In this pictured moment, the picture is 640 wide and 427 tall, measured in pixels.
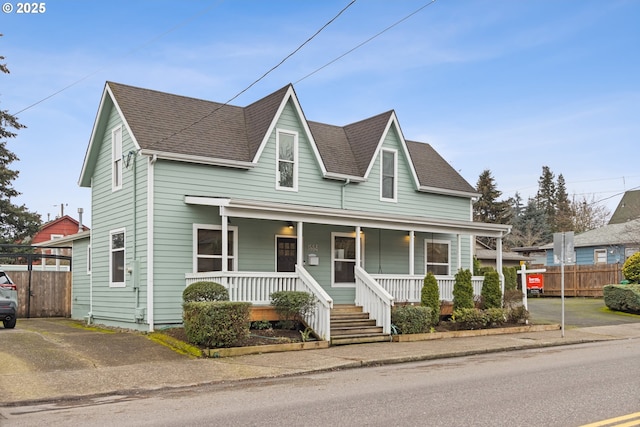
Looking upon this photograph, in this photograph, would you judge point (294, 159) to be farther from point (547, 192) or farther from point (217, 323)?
point (547, 192)

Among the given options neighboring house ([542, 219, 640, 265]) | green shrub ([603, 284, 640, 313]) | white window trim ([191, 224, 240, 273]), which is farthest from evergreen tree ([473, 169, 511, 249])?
white window trim ([191, 224, 240, 273])

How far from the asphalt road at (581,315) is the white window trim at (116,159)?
46.3 feet

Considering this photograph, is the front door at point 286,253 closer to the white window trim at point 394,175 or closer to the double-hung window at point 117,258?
the white window trim at point 394,175

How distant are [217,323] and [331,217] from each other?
5.59m

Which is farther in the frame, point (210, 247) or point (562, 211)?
point (562, 211)

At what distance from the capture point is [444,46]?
15.6 m

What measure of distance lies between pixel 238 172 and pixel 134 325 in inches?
205

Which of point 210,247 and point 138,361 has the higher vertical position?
point 210,247

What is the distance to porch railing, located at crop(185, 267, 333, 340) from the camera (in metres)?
15.8

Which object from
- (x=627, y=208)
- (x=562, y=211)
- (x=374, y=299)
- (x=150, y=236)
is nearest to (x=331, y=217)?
(x=374, y=299)

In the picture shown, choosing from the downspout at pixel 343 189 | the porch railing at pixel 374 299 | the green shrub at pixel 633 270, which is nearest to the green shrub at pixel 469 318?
the porch railing at pixel 374 299

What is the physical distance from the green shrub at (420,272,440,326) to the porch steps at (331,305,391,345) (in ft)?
5.90

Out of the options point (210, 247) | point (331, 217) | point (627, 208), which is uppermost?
point (627, 208)

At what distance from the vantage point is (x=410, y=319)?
17062 mm
